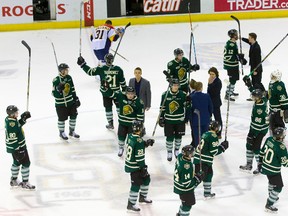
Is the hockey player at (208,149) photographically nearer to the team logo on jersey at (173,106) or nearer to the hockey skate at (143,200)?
the hockey skate at (143,200)

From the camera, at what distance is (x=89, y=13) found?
20781 mm

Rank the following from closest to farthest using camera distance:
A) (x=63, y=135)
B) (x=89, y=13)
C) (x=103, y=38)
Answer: (x=63, y=135) → (x=103, y=38) → (x=89, y=13)

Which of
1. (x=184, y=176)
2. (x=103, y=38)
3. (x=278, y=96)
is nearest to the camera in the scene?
(x=184, y=176)

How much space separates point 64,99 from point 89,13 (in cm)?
766

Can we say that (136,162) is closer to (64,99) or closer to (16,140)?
(16,140)

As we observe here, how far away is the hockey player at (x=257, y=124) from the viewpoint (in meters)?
11.7

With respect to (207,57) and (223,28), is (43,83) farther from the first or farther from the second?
(223,28)

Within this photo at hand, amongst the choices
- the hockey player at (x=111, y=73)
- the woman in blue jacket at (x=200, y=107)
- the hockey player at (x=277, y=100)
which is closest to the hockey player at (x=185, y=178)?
the woman in blue jacket at (x=200, y=107)

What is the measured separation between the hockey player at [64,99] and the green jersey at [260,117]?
296 cm

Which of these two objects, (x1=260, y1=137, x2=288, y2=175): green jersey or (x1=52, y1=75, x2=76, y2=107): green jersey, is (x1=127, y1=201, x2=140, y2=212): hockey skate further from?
(x1=52, y1=75, x2=76, y2=107): green jersey

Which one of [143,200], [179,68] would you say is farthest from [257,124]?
[179,68]

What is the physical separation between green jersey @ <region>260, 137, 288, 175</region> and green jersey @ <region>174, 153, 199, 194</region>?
94 centimetres

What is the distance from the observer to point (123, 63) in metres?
18.1

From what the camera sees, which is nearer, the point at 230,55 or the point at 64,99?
the point at 64,99
